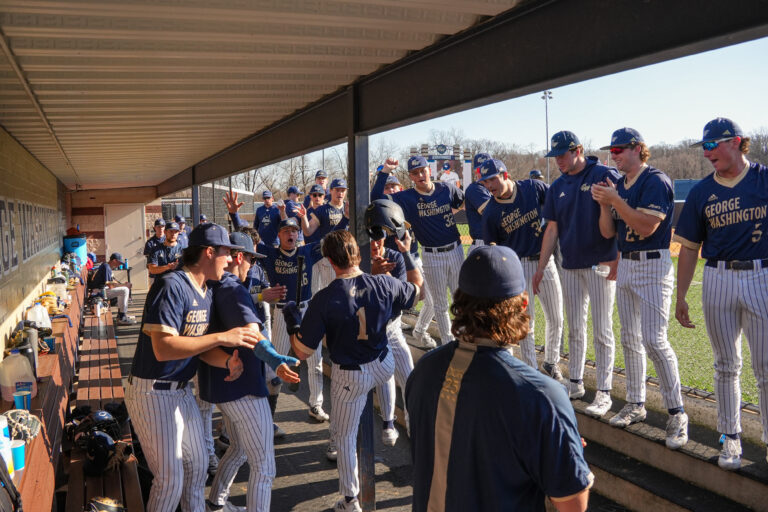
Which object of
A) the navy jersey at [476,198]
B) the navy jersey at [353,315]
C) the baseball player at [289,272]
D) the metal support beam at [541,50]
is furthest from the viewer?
the baseball player at [289,272]

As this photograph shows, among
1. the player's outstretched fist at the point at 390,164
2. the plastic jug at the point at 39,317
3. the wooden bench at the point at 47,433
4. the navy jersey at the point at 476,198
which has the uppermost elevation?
the player's outstretched fist at the point at 390,164

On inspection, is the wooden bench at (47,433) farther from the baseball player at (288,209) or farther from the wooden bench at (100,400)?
the baseball player at (288,209)

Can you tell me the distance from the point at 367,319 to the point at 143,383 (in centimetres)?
134

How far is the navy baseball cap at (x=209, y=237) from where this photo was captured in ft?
11.4

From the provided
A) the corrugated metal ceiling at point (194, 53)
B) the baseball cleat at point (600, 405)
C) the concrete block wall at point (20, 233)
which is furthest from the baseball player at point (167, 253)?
the baseball cleat at point (600, 405)

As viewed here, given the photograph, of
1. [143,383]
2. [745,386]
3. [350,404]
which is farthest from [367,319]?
[745,386]

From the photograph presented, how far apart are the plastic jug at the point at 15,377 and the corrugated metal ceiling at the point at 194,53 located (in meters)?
1.93

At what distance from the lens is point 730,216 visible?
369cm

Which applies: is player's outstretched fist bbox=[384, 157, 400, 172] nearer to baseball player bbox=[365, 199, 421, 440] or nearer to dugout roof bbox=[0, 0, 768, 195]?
dugout roof bbox=[0, 0, 768, 195]

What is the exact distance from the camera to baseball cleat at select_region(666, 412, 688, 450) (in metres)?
3.99

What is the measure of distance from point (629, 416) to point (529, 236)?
1.67 meters

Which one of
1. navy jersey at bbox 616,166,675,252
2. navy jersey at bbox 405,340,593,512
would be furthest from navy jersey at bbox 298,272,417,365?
navy jersey at bbox 405,340,593,512

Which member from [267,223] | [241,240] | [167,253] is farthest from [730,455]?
[167,253]

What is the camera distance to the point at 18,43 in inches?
141
